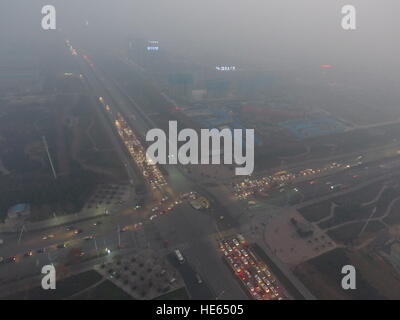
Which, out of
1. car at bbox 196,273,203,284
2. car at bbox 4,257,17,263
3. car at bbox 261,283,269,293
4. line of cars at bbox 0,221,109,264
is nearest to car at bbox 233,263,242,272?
car at bbox 261,283,269,293

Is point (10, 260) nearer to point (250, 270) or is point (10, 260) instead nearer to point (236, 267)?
point (236, 267)

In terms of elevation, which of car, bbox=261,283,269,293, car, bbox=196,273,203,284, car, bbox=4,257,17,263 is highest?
car, bbox=4,257,17,263

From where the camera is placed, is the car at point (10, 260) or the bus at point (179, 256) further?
the bus at point (179, 256)

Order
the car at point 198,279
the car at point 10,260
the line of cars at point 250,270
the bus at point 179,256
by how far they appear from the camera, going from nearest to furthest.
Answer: the line of cars at point 250,270
the car at point 198,279
the car at point 10,260
the bus at point 179,256

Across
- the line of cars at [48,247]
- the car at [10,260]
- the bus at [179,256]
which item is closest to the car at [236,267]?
the bus at [179,256]

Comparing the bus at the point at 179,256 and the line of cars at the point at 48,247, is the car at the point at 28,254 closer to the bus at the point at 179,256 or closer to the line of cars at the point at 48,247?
the line of cars at the point at 48,247

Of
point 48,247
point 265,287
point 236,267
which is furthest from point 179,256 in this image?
point 48,247

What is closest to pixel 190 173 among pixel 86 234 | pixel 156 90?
pixel 86 234

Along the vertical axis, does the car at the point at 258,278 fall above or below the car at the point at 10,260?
below

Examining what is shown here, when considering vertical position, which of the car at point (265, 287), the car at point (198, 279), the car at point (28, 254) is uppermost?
the car at point (28, 254)

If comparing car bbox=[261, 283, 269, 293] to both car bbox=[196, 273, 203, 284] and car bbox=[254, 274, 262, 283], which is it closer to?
car bbox=[254, 274, 262, 283]
